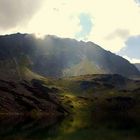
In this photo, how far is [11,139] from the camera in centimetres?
9462

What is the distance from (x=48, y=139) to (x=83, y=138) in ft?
37.7

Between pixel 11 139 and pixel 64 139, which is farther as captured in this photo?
pixel 64 139

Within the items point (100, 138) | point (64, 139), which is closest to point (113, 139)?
point (100, 138)

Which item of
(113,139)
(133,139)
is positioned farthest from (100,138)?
(133,139)

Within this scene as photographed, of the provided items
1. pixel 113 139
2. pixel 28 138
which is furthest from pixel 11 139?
pixel 113 139

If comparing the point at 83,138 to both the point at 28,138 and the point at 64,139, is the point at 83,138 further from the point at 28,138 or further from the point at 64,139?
the point at 28,138

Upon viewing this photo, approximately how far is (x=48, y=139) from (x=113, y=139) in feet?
65.3

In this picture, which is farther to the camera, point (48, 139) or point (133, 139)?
point (133, 139)

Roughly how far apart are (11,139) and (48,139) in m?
11.1

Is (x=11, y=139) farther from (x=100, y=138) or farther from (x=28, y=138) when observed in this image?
(x=100, y=138)

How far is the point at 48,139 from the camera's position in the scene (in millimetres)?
99625

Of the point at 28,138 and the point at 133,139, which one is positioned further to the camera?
the point at 133,139

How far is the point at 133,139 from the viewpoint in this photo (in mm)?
106312

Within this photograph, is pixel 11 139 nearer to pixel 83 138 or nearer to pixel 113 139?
pixel 83 138
